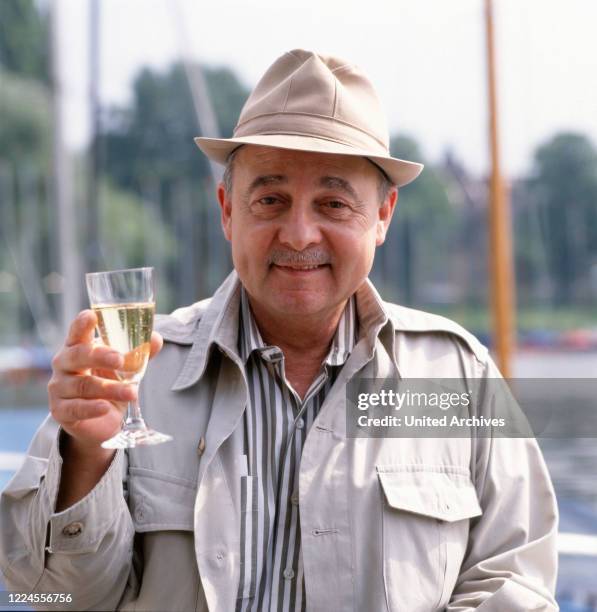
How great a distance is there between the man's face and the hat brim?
34 millimetres

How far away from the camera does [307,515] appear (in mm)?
1813

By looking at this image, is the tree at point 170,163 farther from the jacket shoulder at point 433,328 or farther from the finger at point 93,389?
the finger at point 93,389

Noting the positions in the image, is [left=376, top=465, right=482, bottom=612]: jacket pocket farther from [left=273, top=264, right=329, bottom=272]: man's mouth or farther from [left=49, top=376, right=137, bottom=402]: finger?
[left=49, top=376, right=137, bottom=402]: finger

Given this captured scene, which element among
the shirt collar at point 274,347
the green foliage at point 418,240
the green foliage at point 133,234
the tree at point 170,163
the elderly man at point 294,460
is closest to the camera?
the elderly man at point 294,460

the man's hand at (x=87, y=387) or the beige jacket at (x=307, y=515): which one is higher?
the man's hand at (x=87, y=387)

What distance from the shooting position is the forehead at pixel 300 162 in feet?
6.29

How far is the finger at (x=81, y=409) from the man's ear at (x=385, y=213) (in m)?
0.85

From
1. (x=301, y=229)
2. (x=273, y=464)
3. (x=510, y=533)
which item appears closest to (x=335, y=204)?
(x=301, y=229)

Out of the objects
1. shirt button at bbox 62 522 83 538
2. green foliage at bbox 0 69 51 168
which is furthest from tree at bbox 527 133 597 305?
shirt button at bbox 62 522 83 538

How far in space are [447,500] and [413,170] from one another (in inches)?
29.9

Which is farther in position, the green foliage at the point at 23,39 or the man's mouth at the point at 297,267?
the green foliage at the point at 23,39

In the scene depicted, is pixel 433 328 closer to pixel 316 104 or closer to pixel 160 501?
pixel 316 104

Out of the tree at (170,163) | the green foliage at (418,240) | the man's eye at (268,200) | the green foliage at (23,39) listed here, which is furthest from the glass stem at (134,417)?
the green foliage at (418,240)

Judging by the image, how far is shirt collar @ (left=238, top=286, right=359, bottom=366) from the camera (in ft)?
6.61
